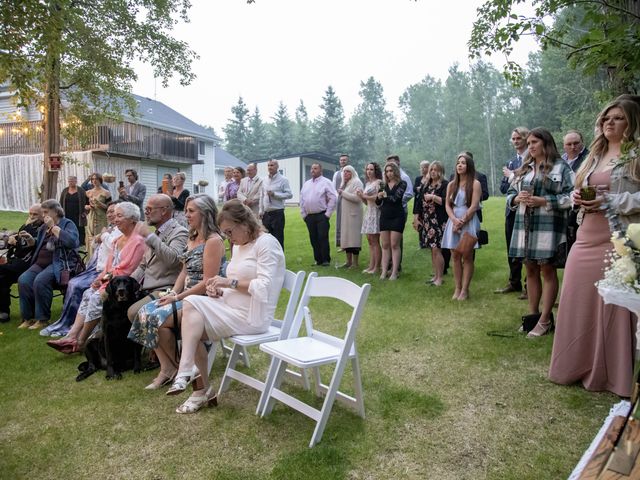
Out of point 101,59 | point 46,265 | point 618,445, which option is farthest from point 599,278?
point 101,59

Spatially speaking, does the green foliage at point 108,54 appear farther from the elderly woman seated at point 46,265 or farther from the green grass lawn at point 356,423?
the green grass lawn at point 356,423

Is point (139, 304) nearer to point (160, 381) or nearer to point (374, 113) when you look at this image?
point (160, 381)

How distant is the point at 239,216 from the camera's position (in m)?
3.82

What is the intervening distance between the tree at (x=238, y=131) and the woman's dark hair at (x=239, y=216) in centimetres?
6317

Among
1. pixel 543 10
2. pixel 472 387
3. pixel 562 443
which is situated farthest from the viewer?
pixel 543 10

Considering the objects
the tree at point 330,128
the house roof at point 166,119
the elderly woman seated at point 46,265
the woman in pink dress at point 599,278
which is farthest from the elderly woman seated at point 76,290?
the tree at point 330,128

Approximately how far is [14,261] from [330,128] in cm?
4766

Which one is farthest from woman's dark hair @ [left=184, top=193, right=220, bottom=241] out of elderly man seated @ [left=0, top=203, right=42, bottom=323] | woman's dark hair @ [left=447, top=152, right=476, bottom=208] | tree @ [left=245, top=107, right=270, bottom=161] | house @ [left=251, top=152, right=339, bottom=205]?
tree @ [left=245, top=107, right=270, bottom=161]

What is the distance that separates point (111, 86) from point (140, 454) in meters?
12.2

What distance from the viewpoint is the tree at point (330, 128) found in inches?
2064

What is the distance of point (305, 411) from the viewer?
10.1 feet

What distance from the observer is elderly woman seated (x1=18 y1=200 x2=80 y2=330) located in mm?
6039

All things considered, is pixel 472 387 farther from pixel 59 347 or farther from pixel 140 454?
pixel 59 347

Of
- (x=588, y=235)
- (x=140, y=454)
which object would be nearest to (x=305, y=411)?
(x=140, y=454)
